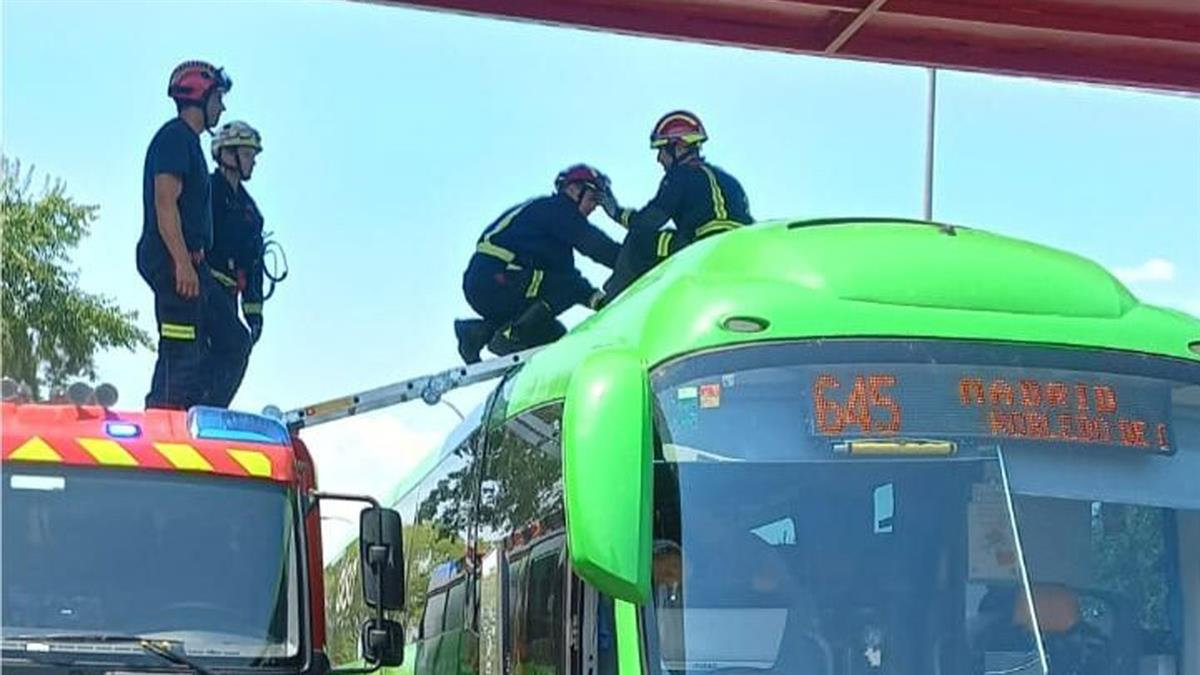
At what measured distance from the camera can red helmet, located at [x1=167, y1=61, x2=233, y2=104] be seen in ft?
27.8

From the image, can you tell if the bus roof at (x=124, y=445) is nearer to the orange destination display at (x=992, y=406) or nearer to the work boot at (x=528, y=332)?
the work boot at (x=528, y=332)

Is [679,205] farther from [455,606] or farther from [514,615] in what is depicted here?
[514,615]

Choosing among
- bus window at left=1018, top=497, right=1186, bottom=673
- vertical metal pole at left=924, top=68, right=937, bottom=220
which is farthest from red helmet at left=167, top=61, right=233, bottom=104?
vertical metal pole at left=924, top=68, right=937, bottom=220

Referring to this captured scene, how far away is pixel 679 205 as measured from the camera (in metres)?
9.29

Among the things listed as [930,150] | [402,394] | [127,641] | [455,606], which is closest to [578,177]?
[402,394]

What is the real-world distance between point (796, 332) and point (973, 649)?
105 cm

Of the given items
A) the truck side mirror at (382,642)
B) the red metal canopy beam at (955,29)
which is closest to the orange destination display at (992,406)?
the truck side mirror at (382,642)

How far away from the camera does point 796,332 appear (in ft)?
16.8

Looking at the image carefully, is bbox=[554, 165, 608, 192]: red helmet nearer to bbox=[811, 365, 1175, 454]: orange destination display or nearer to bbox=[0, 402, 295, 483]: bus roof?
bbox=[0, 402, 295, 483]: bus roof

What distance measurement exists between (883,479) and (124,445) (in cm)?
335

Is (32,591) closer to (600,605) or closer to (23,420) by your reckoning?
(23,420)

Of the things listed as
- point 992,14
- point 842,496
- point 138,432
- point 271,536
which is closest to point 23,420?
point 138,432

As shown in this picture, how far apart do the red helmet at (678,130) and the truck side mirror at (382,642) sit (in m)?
3.44

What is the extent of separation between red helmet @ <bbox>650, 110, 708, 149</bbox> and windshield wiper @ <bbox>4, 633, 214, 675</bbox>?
13.7 ft
